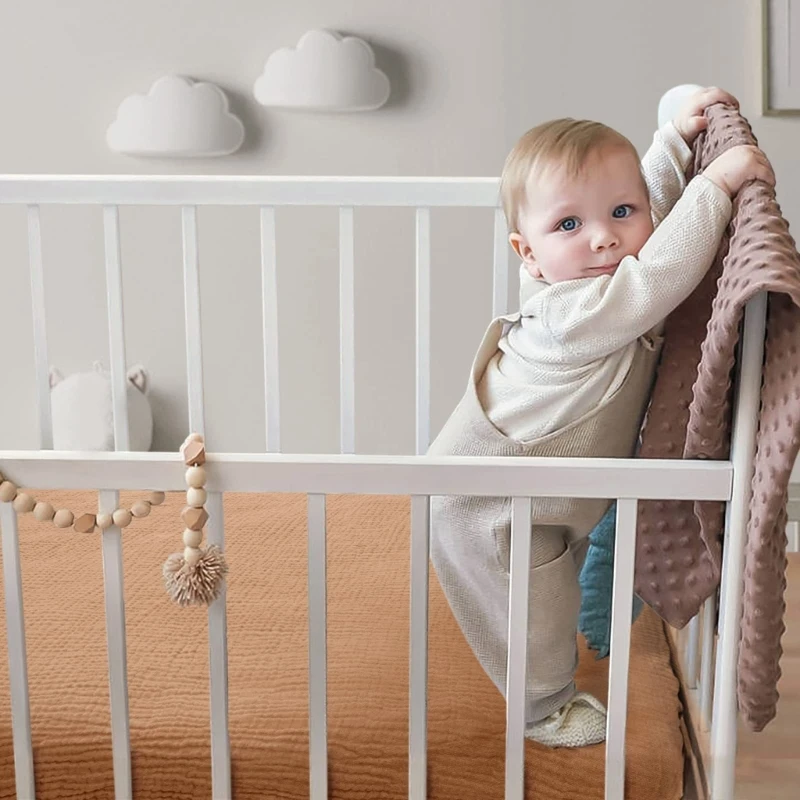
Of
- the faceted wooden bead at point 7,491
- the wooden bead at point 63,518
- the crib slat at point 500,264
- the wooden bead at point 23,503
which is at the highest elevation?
the crib slat at point 500,264

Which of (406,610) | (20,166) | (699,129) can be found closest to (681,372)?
(699,129)

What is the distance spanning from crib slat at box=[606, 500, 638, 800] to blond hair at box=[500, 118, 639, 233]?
345 mm

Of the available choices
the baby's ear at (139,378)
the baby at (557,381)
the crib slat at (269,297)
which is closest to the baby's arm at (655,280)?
the baby at (557,381)

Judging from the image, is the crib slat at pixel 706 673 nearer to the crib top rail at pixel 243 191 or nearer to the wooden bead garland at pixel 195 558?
the wooden bead garland at pixel 195 558

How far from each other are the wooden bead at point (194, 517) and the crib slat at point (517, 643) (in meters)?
0.26

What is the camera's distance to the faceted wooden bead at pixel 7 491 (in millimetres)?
967

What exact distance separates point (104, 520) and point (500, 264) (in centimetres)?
77

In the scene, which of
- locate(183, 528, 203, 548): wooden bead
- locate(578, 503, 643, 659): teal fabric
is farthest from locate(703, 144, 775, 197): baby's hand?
locate(183, 528, 203, 548): wooden bead

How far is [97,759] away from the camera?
112cm

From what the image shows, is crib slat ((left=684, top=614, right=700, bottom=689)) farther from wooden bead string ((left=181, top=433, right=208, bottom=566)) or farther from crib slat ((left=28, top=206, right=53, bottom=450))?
crib slat ((left=28, top=206, right=53, bottom=450))

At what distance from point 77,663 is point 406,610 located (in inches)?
14.9

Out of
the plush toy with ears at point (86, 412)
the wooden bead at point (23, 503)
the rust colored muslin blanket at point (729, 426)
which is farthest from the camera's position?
the plush toy with ears at point (86, 412)

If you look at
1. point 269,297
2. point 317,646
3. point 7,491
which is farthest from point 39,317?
point 317,646

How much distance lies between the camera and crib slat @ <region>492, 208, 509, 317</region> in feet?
5.09
